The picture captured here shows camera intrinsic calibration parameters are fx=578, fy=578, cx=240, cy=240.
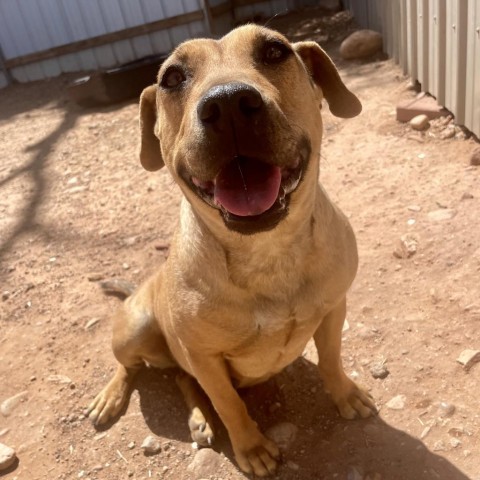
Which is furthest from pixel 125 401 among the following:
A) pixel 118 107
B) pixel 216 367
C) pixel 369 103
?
pixel 118 107

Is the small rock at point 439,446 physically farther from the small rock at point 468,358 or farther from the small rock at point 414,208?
the small rock at point 414,208

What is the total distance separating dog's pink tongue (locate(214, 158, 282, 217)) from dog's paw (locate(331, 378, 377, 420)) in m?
1.28

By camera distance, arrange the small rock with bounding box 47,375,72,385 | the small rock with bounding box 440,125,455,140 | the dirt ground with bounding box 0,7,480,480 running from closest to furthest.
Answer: the dirt ground with bounding box 0,7,480,480 → the small rock with bounding box 47,375,72,385 → the small rock with bounding box 440,125,455,140

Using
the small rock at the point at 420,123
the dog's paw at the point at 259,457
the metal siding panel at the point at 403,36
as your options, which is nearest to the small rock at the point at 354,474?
the dog's paw at the point at 259,457

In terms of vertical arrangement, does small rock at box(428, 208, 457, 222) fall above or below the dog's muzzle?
below

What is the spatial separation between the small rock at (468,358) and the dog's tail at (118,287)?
214 cm

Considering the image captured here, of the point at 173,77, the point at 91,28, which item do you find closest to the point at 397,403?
the point at 173,77

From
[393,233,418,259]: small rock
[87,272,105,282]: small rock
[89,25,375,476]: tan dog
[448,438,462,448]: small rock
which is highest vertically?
[89,25,375,476]: tan dog

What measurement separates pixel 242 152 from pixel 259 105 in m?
0.17

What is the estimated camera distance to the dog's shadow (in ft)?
8.70

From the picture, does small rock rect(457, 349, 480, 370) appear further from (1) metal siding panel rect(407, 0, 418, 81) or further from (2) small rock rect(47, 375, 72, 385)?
(1) metal siding panel rect(407, 0, 418, 81)

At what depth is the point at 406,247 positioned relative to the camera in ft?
12.9

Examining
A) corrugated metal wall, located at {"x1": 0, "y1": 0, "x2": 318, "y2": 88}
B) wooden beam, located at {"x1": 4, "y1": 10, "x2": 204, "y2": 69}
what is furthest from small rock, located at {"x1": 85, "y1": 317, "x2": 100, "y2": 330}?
wooden beam, located at {"x1": 4, "y1": 10, "x2": 204, "y2": 69}

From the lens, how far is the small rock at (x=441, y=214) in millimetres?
4117
